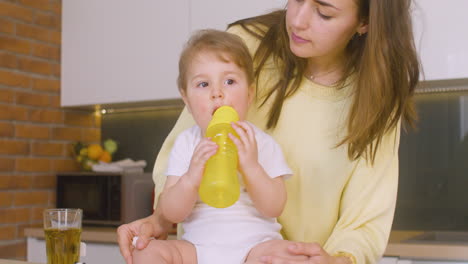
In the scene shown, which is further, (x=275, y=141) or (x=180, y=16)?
(x=180, y=16)

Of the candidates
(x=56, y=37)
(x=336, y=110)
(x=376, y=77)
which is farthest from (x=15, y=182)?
(x=376, y=77)

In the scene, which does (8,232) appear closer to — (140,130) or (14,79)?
(14,79)

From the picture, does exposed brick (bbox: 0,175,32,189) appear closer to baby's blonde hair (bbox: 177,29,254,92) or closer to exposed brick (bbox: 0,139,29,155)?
exposed brick (bbox: 0,139,29,155)

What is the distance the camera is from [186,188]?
105 cm

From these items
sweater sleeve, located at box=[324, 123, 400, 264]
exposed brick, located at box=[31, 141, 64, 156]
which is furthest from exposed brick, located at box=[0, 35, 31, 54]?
sweater sleeve, located at box=[324, 123, 400, 264]

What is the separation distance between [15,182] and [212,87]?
188 cm

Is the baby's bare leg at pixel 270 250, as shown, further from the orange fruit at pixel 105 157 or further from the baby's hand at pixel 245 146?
the orange fruit at pixel 105 157

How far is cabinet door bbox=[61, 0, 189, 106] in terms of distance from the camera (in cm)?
273

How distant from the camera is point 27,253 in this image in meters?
2.76

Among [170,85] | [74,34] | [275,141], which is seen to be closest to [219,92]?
[275,141]

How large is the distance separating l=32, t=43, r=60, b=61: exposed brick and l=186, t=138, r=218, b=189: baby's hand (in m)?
2.07

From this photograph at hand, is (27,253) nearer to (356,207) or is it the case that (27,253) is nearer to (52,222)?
(52,222)

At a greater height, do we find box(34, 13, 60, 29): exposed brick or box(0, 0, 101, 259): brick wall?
box(34, 13, 60, 29): exposed brick

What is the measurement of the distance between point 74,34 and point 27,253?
3.47ft
